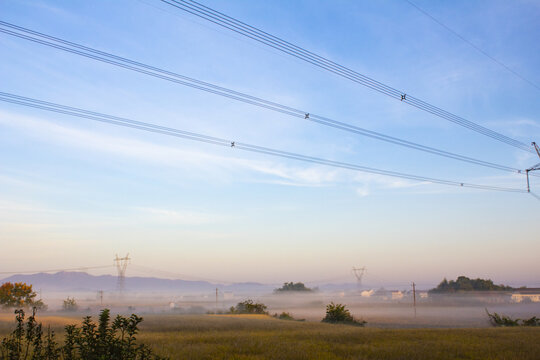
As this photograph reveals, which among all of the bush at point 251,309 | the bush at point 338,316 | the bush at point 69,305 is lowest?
the bush at point 69,305

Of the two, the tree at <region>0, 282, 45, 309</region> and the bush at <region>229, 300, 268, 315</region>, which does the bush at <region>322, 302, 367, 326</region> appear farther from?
the tree at <region>0, 282, 45, 309</region>

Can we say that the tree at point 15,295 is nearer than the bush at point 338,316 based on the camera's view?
No

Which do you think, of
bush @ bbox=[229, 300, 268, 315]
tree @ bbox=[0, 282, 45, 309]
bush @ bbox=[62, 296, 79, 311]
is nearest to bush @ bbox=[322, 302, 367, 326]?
bush @ bbox=[229, 300, 268, 315]

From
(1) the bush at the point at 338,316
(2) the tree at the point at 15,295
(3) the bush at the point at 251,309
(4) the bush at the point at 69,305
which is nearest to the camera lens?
(1) the bush at the point at 338,316

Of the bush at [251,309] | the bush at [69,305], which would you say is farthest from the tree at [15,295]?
the bush at [251,309]

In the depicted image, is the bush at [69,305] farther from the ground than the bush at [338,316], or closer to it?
closer to it

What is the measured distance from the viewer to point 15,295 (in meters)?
94.0

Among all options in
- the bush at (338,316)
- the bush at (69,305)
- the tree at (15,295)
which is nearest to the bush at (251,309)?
the bush at (338,316)

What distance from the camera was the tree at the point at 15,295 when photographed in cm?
9244

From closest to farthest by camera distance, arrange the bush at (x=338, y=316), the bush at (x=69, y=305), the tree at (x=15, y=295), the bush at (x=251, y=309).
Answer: the bush at (x=338, y=316), the bush at (x=251, y=309), the tree at (x=15, y=295), the bush at (x=69, y=305)

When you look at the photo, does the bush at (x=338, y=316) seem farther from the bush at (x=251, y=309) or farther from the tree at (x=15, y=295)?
the tree at (x=15, y=295)

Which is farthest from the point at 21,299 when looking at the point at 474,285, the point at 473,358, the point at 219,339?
the point at 474,285

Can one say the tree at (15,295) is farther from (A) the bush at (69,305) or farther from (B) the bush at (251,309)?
(B) the bush at (251,309)

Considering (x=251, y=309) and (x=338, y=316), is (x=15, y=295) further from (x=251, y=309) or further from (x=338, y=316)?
(x=338, y=316)
